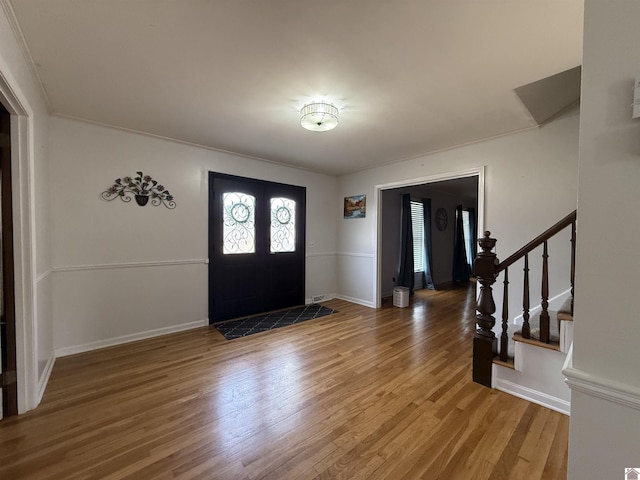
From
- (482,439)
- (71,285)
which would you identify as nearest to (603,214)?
(482,439)

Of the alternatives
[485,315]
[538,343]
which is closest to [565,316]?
[538,343]

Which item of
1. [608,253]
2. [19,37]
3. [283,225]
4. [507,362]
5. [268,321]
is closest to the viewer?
[608,253]

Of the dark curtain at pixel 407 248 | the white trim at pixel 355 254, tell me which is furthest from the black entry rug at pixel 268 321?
the dark curtain at pixel 407 248

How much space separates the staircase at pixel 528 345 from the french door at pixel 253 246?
3038 millimetres

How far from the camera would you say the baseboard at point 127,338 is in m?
2.79

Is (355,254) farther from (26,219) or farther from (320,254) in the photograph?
(26,219)

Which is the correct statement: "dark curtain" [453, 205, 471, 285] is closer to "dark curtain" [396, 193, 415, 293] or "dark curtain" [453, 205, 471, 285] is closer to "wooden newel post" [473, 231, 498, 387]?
"dark curtain" [396, 193, 415, 293]

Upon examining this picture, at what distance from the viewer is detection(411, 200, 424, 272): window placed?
6180 millimetres

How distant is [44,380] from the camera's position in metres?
2.23

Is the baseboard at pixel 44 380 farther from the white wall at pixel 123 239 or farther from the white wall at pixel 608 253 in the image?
the white wall at pixel 608 253

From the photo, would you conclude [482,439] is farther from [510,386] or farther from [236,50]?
[236,50]

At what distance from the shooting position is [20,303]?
184 cm

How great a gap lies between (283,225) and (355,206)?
56.5 inches

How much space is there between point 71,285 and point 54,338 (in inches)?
21.3
